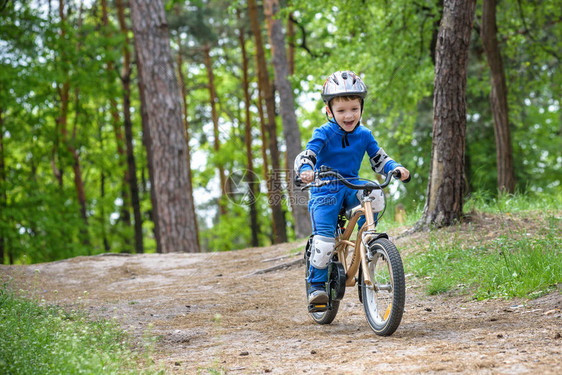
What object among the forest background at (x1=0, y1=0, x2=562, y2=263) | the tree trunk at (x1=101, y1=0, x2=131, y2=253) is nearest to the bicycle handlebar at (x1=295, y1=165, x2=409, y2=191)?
the forest background at (x1=0, y1=0, x2=562, y2=263)

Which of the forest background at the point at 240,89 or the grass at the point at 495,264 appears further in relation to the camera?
the forest background at the point at 240,89

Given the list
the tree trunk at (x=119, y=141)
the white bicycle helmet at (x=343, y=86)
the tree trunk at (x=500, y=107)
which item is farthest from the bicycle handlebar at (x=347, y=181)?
the tree trunk at (x=119, y=141)

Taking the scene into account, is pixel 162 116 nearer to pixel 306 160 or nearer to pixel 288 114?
pixel 288 114

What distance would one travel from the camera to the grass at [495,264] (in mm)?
5488

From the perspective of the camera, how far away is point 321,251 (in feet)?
16.3

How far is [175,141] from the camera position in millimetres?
12250

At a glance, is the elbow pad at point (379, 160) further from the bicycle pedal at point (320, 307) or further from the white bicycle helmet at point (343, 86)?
the bicycle pedal at point (320, 307)

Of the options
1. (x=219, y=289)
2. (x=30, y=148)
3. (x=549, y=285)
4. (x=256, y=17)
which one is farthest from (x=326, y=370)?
(x=30, y=148)

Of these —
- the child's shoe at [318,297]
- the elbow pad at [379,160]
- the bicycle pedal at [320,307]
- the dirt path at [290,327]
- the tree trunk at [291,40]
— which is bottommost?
the dirt path at [290,327]

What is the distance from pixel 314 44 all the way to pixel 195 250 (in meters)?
12.6

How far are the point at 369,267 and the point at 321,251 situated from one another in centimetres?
48

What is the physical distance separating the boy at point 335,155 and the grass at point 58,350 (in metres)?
1.62

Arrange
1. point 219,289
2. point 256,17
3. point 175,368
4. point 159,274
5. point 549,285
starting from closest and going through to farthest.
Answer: point 175,368
point 549,285
point 219,289
point 159,274
point 256,17

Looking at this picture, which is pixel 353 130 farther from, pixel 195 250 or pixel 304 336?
pixel 195 250
